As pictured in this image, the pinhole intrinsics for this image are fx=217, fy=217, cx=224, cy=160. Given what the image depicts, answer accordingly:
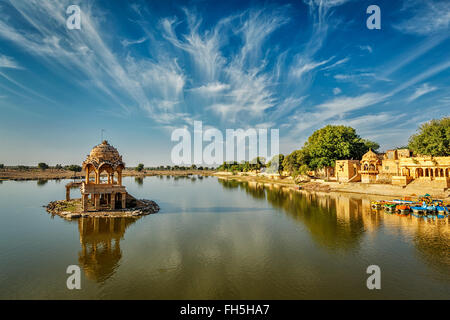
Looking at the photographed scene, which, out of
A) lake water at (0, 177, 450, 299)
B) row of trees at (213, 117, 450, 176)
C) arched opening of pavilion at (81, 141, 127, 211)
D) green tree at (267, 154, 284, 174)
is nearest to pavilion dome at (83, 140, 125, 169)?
arched opening of pavilion at (81, 141, 127, 211)

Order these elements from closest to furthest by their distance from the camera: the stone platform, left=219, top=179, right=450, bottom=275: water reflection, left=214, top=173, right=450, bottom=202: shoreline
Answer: left=219, top=179, right=450, bottom=275: water reflection < the stone platform < left=214, top=173, right=450, bottom=202: shoreline

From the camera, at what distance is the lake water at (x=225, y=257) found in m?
11.2

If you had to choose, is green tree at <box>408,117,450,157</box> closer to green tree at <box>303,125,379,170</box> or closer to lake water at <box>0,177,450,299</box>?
green tree at <box>303,125,379,170</box>

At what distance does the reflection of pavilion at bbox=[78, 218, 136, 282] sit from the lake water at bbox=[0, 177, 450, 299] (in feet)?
0.25

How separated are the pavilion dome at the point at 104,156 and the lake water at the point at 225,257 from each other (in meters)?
7.44

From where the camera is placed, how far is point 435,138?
40.0 m

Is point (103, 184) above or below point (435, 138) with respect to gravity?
below

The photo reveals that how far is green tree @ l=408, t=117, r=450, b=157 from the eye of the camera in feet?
129

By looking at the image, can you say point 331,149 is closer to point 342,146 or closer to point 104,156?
point 342,146

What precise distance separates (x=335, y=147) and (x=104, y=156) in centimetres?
5529

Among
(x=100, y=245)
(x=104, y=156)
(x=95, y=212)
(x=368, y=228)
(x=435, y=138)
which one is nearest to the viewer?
(x=100, y=245)

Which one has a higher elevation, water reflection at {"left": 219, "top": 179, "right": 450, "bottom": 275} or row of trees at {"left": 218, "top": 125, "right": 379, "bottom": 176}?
row of trees at {"left": 218, "top": 125, "right": 379, "bottom": 176}

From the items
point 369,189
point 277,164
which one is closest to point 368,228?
point 369,189

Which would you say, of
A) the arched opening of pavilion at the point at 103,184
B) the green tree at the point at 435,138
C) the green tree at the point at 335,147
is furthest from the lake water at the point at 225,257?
the green tree at the point at 335,147
